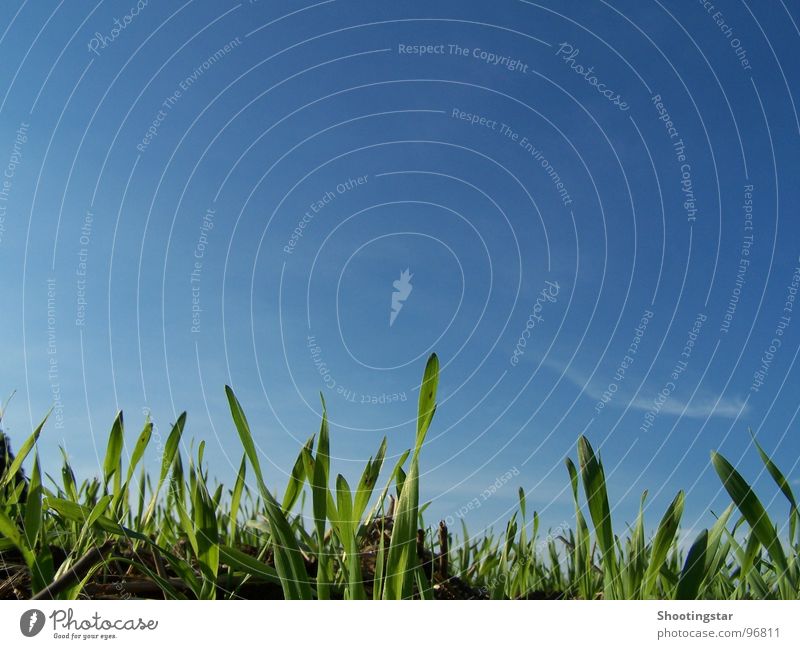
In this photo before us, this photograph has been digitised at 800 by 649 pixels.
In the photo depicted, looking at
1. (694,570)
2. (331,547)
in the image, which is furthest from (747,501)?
(331,547)

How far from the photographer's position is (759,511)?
133cm

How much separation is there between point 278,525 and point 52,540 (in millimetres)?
527
